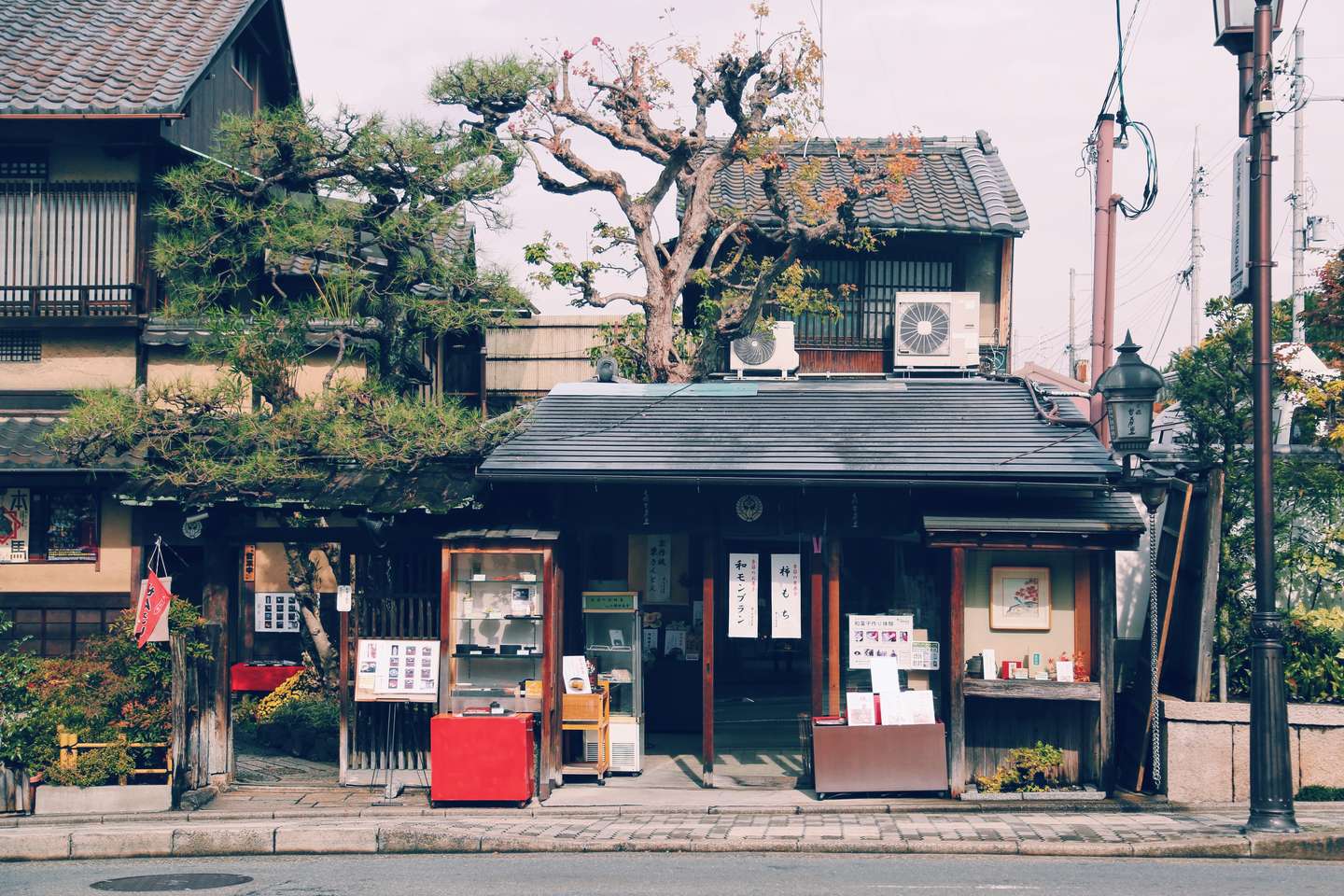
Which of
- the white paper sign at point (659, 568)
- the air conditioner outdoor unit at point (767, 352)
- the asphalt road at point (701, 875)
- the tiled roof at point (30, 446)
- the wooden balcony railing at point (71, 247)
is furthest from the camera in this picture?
the white paper sign at point (659, 568)

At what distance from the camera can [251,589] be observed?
23.3 metres

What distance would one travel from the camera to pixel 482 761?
47.9 ft

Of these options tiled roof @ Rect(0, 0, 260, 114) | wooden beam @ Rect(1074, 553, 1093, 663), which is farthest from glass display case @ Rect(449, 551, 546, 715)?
tiled roof @ Rect(0, 0, 260, 114)

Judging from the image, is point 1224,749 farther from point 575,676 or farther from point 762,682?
point 762,682

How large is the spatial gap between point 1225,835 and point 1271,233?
604 centimetres

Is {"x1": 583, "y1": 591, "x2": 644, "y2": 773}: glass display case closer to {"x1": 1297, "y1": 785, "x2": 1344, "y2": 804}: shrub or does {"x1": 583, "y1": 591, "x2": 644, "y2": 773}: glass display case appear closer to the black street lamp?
the black street lamp

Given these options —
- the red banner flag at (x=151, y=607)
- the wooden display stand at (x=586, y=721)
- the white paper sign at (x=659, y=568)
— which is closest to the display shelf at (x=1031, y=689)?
the wooden display stand at (x=586, y=721)

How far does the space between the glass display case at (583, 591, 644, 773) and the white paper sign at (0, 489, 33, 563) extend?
27.9 feet

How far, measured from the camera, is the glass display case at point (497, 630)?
50.2 ft

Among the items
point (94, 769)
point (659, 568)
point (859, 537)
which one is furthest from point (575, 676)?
point (659, 568)

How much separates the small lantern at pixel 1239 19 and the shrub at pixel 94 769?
14559mm

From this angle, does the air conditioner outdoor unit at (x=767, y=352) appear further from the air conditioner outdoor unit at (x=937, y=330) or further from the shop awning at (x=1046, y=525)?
the shop awning at (x=1046, y=525)

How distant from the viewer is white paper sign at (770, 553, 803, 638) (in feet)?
51.4

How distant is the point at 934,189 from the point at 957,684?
1017 cm
